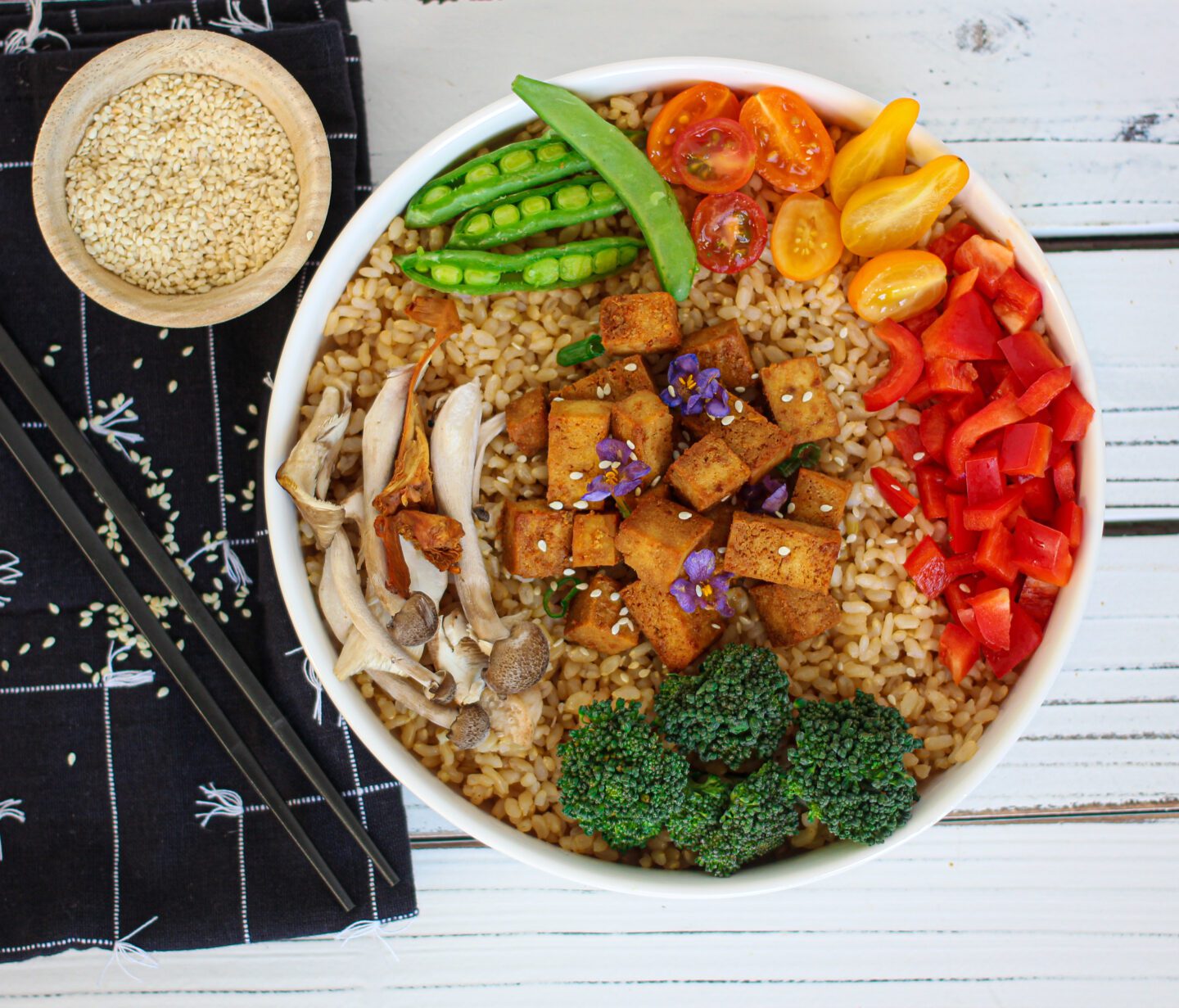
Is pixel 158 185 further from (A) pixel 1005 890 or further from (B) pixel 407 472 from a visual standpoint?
(A) pixel 1005 890

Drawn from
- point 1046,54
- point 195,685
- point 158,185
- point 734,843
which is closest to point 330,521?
point 195,685

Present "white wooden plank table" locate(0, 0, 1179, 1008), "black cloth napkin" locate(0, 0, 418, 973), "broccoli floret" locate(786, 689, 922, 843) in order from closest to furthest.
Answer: "broccoli floret" locate(786, 689, 922, 843) < "black cloth napkin" locate(0, 0, 418, 973) < "white wooden plank table" locate(0, 0, 1179, 1008)

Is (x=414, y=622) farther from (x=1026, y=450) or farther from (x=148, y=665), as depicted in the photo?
(x=1026, y=450)

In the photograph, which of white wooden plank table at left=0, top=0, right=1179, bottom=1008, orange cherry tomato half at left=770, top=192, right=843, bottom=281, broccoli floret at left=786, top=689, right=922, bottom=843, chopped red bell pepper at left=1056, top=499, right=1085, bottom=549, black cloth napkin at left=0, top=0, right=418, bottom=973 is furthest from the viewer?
white wooden plank table at left=0, top=0, right=1179, bottom=1008

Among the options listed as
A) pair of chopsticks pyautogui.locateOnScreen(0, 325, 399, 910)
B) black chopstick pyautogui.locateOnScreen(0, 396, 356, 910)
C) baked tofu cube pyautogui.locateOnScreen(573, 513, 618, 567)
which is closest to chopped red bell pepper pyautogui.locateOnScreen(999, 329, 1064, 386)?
baked tofu cube pyautogui.locateOnScreen(573, 513, 618, 567)

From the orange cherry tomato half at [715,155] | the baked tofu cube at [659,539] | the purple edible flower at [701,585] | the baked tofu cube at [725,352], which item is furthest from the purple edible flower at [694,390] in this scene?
the orange cherry tomato half at [715,155]

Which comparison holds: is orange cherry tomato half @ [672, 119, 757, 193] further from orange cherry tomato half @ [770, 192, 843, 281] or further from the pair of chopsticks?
the pair of chopsticks

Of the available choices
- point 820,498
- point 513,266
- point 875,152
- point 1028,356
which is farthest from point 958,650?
point 513,266
